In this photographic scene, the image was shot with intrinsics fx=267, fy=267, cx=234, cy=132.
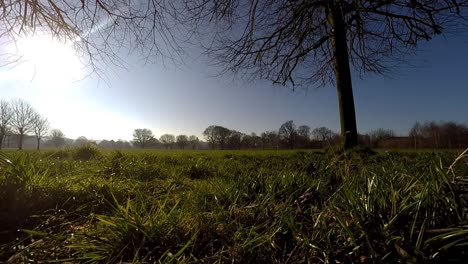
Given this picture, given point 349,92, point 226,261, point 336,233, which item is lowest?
point 226,261

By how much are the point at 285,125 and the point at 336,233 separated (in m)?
75.4

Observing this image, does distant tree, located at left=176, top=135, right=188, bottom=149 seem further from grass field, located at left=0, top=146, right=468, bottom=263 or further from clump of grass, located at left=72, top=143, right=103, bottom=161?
grass field, located at left=0, top=146, right=468, bottom=263

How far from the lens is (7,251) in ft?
4.49

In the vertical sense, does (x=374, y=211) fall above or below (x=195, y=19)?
below

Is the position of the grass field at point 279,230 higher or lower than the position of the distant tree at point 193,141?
lower

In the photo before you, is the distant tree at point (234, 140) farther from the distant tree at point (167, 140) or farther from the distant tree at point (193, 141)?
the distant tree at point (167, 140)

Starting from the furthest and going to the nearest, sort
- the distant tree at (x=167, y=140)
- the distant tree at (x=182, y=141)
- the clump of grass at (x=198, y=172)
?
1. the distant tree at (x=167, y=140)
2. the distant tree at (x=182, y=141)
3. the clump of grass at (x=198, y=172)

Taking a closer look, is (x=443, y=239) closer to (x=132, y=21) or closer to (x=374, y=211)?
(x=374, y=211)

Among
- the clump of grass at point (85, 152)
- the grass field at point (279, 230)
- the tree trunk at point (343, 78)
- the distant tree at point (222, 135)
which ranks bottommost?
the grass field at point (279, 230)

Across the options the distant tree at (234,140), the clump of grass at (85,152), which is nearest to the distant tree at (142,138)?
the distant tree at (234,140)

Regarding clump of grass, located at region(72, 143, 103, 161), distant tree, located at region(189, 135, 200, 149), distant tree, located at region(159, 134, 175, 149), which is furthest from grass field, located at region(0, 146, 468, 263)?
distant tree, located at region(159, 134, 175, 149)

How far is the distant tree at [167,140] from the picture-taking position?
10625 centimetres

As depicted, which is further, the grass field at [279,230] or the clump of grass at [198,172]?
the clump of grass at [198,172]

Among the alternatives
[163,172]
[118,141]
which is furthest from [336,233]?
[118,141]
